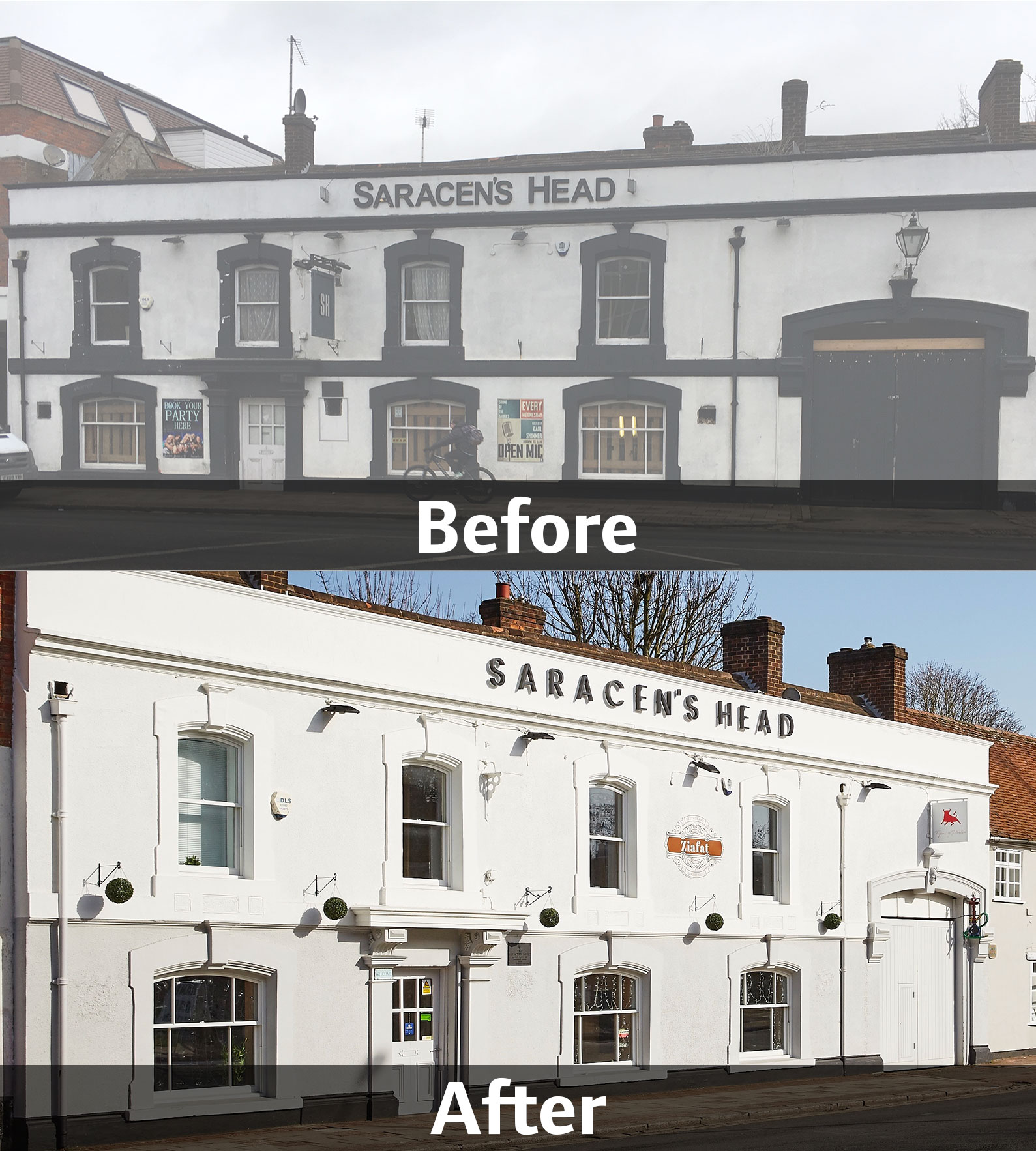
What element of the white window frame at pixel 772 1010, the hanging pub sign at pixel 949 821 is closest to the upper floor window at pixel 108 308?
the white window frame at pixel 772 1010

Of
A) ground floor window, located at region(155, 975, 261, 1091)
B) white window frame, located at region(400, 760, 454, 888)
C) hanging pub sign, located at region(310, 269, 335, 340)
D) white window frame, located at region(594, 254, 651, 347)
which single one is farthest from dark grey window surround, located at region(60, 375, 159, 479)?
white window frame, located at region(400, 760, 454, 888)

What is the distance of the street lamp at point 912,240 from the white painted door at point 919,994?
76.1 feet

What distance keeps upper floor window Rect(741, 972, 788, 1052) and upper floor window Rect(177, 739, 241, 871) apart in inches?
396

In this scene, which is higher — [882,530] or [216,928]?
[882,530]

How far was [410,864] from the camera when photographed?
19906 millimetres

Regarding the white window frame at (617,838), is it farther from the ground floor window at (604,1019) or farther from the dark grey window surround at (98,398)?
the dark grey window surround at (98,398)

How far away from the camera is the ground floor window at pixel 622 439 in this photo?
6.09 meters

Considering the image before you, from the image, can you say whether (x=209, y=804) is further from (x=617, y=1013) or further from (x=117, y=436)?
(x=117, y=436)

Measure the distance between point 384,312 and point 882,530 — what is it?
6.89 ft

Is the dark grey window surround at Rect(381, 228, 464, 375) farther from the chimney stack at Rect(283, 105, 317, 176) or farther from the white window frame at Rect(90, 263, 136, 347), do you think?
the white window frame at Rect(90, 263, 136, 347)

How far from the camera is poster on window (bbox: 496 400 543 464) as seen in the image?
602cm

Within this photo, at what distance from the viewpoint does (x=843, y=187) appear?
598 cm

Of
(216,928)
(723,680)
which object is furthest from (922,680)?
(216,928)

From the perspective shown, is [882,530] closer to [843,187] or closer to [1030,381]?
[1030,381]
